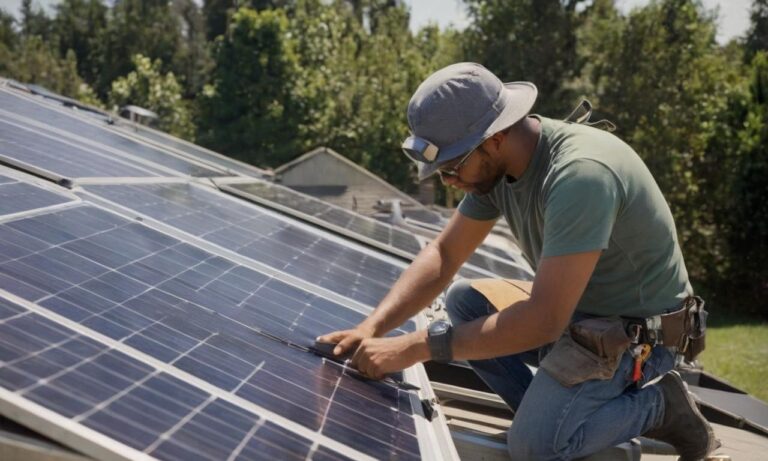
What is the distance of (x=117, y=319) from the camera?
307 cm

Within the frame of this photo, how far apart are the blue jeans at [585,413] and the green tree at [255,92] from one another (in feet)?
106

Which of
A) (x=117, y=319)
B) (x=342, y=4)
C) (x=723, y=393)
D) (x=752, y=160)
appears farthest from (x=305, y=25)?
(x=117, y=319)

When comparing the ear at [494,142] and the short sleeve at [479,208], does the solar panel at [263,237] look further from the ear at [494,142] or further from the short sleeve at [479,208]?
the ear at [494,142]

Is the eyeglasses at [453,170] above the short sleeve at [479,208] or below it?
above

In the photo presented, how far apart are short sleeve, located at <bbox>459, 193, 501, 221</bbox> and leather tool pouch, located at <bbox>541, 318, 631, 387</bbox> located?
90cm

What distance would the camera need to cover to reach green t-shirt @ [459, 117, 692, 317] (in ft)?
11.0

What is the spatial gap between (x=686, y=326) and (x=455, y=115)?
1.60 m

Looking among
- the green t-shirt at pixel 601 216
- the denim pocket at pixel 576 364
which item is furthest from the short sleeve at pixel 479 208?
the denim pocket at pixel 576 364

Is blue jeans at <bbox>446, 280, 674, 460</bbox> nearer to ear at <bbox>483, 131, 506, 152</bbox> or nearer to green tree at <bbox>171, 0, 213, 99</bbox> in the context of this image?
ear at <bbox>483, 131, 506, 152</bbox>

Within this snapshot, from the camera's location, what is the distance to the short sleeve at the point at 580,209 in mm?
3324

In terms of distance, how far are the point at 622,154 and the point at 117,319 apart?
232 centimetres

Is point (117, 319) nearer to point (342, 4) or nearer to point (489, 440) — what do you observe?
point (489, 440)

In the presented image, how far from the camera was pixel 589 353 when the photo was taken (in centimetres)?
370

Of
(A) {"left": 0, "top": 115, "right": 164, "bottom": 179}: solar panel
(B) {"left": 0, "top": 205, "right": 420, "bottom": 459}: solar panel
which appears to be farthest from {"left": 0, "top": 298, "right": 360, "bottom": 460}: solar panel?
(A) {"left": 0, "top": 115, "right": 164, "bottom": 179}: solar panel
